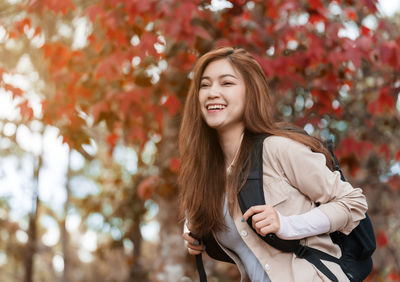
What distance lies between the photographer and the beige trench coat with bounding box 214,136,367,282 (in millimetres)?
2006

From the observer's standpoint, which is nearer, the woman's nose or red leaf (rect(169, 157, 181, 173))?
the woman's nose

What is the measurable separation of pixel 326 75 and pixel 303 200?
2.79 meters

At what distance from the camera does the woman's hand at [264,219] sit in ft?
6.31

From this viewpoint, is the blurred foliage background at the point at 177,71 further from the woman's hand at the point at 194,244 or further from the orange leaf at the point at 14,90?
Result: the woman's hand at the point at 194,244

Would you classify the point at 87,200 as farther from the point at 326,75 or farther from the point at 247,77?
the point at 247,77

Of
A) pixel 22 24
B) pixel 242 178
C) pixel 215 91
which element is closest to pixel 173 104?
pixel 22 24

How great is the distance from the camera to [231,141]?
7.81ft

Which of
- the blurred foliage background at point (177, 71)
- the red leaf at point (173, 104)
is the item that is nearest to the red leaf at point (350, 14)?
the blurred foliage background at point (177, 71)

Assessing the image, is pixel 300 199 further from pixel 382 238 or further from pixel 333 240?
pixel 382 238

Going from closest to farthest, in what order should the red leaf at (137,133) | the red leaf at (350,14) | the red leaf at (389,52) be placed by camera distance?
the red leaf at (389,52), the red leaf at (137,133), the red leaf at (350,14)

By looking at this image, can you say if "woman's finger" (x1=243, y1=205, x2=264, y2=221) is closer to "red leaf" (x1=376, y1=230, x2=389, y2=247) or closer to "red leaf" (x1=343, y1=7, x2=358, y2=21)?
"red leaf" (x1=343, y1=7, x2=358, y2=21)

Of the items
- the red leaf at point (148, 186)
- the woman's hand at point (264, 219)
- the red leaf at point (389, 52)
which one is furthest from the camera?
the red leaf at point (148, 186)

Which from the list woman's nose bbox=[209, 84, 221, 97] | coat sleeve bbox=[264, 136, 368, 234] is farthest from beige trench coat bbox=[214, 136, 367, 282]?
woman's nose bbox=[209, 84, 221, 97]

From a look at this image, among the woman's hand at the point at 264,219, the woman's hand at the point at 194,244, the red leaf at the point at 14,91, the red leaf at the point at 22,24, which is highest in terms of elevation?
the red leaf at the point at 22,24
